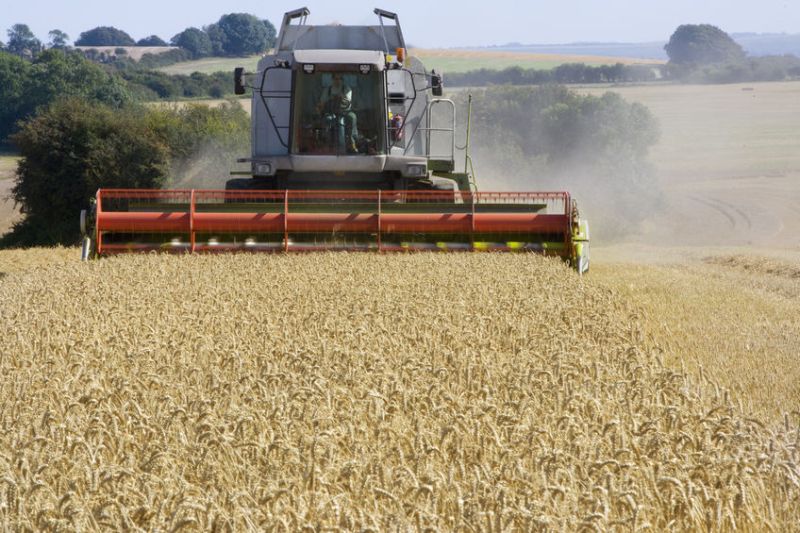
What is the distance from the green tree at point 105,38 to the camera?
14062cm

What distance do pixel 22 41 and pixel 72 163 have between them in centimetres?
11832

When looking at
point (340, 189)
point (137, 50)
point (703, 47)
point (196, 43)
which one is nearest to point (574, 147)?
point (340, 189)

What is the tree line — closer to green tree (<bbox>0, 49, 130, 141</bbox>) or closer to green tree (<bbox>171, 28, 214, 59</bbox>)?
green tree (<bbox>171, 28, 214, 59</bbox>)

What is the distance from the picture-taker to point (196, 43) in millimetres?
115438

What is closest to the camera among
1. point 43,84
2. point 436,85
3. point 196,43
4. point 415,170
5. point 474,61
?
point 415,170

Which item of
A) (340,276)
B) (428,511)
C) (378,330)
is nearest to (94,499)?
(428,511)

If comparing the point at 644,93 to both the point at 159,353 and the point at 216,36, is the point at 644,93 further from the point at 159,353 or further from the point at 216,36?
the point at 159,353

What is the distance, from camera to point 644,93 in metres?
78.2

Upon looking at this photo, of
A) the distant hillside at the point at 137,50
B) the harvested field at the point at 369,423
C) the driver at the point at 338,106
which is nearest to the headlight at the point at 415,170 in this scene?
the driver at the point at 338,106

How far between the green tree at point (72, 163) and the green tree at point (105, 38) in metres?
116

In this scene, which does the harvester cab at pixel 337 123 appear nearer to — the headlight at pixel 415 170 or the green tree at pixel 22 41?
the headlight at pixel 415 170

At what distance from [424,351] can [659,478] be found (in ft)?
8.63

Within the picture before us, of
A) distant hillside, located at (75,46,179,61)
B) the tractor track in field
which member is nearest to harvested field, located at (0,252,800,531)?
the tractor track in field

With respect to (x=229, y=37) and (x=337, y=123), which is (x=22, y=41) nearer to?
(x=229, y=37)
